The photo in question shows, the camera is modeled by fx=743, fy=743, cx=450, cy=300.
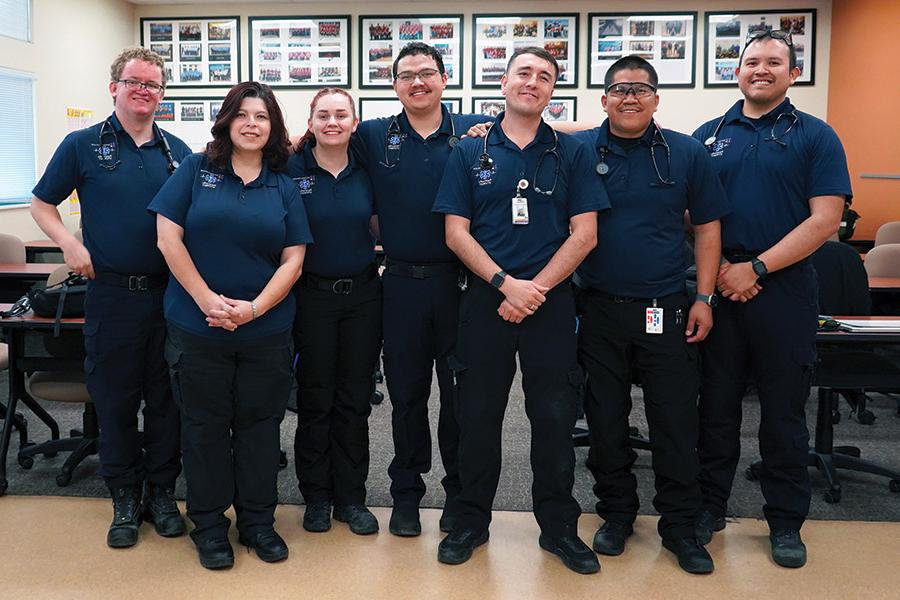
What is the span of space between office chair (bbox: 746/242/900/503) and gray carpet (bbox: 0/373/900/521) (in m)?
0.09

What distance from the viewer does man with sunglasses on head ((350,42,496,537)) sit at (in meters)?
2.66

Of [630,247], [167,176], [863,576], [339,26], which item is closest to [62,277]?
[167,176]

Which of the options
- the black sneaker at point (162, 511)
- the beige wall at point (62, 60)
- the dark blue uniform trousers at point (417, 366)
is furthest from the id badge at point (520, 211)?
the beige wall at point (62, 60)

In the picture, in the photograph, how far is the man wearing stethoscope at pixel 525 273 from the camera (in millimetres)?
2475

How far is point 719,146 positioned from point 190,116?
606 centimetres

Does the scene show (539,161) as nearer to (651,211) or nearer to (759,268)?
Result: (651,211)

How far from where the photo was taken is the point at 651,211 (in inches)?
98.8

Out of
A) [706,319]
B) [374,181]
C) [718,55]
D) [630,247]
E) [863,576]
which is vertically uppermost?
[718,55]

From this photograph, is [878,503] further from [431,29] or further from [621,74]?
[431,29]

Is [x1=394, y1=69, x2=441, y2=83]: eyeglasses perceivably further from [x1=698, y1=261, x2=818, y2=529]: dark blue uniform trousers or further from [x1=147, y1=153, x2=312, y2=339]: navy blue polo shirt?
[x1=698, y1=261, x2=818, y2=529]: dark blue uniform trousers

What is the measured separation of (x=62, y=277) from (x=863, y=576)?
373 cm

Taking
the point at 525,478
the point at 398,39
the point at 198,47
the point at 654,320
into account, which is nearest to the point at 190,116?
the point at 198,47

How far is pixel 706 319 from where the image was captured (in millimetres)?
2570

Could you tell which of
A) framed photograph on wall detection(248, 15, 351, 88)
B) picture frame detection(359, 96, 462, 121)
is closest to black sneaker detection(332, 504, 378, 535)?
picture frame detection(359, 96, 462, 121)
